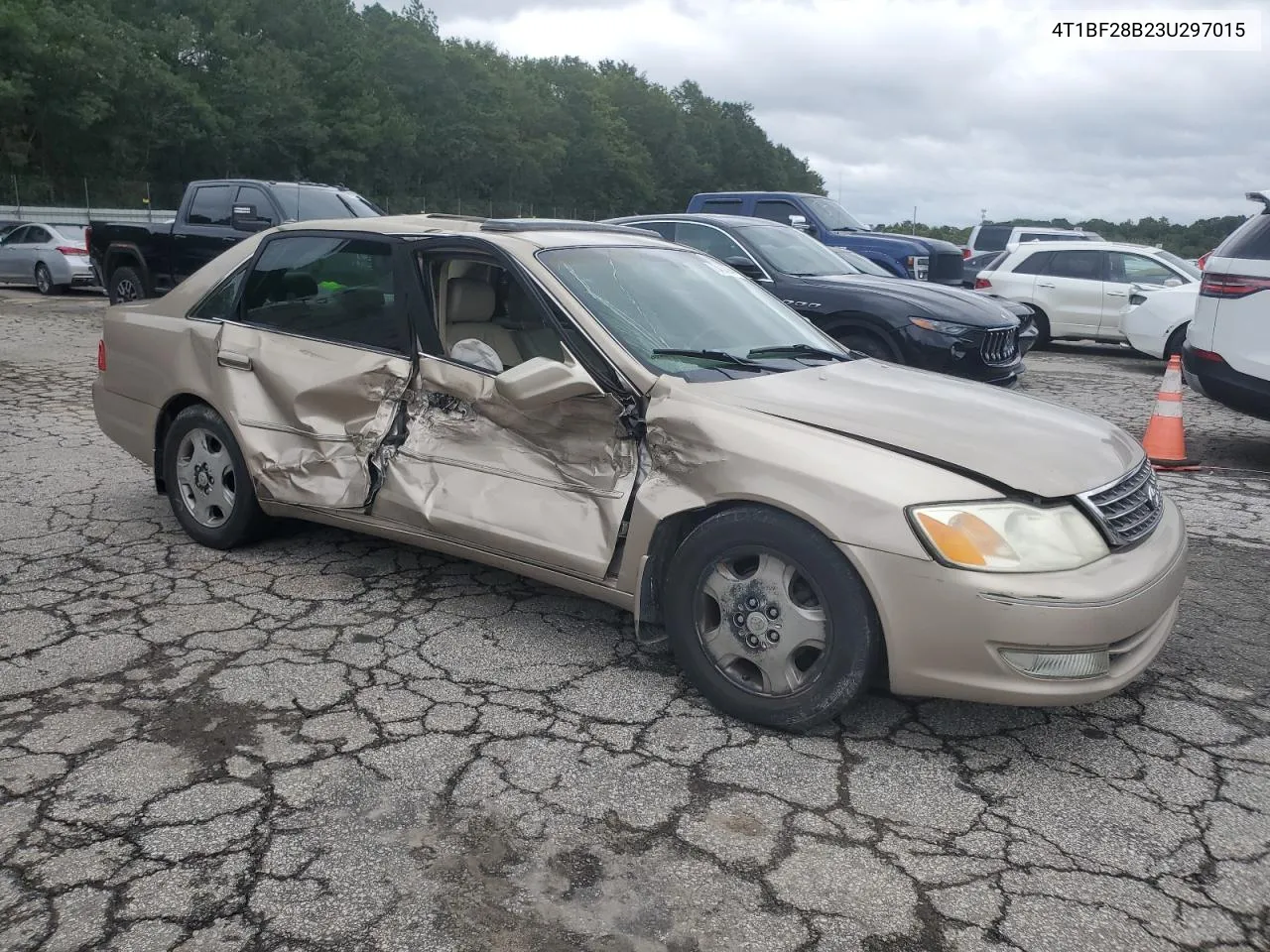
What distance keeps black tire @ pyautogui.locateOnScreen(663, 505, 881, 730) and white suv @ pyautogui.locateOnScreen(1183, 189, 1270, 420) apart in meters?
4.85

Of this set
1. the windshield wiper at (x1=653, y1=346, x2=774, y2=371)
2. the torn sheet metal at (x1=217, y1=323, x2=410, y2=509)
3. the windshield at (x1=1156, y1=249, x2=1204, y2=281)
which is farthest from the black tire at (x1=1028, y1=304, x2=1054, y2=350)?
the torn sheet metal at (x1=217, y1=323, x2=410, y2=509)

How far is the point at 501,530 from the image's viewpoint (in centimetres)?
386

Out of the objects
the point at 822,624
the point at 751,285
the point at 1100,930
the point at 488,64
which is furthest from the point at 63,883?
the point at 488,64

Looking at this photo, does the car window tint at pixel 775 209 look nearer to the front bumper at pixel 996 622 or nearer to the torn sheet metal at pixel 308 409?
the torn sheet metal at pixel 308 409

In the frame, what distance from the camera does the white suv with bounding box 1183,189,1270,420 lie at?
6.69 meters

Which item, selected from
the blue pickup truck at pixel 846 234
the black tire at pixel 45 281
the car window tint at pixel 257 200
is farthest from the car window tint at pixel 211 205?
the black tire at pixel 45 281

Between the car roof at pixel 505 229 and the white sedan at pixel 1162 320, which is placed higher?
the car roof at pixel 505 229

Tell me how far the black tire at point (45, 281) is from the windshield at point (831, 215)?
13.1 metres

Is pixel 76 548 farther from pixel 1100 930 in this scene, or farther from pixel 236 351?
pixel 1100 930

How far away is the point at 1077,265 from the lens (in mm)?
14164

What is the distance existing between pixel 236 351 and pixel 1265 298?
5.91 m

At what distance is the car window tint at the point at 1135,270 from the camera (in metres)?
13.7

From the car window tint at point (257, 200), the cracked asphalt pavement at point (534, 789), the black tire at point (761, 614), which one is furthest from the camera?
the car window tint at point (257, 200)

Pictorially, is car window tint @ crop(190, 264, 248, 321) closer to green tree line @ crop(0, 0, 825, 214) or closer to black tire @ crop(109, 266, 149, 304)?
→ black tire @ crop(109, 266, 149, 304)
